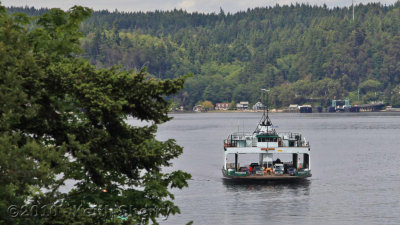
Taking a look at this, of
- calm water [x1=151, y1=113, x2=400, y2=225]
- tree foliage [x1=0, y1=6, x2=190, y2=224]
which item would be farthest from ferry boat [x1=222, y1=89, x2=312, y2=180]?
tree foliage [x1=0, y1=6, x2=190, y2=224]

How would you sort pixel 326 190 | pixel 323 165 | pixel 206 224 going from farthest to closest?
1. pixel 323 165
2. pixel 326 190
3. pixel 206 224

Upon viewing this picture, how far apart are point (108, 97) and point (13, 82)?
11.6 ft

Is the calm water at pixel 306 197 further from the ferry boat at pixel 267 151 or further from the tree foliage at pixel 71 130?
the tree foliage at pixel 71 130

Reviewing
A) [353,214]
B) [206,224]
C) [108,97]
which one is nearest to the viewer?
[108,97]

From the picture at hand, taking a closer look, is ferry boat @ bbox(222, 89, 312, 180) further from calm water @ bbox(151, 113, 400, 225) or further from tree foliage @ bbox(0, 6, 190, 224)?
tree foliage @ bbox(0, 6, 190, 224)

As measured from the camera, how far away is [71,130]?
2517 centimetres

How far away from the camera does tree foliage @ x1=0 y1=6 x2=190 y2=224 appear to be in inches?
862

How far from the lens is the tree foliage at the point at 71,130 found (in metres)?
21.9

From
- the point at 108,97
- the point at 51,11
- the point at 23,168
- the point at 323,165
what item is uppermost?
the point at 51,11

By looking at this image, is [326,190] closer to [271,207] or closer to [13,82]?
[271,207]

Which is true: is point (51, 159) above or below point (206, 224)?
above

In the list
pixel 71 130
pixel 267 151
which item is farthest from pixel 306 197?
pixel 71 130

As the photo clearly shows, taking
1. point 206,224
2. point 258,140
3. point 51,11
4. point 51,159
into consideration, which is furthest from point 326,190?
point 51,159

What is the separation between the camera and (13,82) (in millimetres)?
21531
